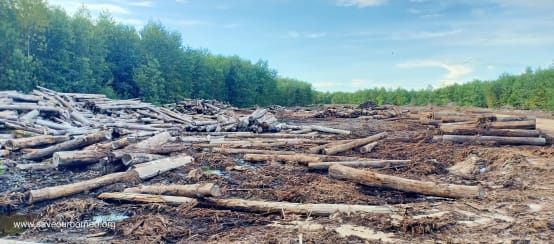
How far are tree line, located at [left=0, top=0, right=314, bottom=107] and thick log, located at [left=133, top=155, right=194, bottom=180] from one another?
1749cm

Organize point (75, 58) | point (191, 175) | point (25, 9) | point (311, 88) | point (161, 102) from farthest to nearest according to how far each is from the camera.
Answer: point (311, 88) < point (161, 102) < point (75, 58) < point (25, 9) < point (191, 175)

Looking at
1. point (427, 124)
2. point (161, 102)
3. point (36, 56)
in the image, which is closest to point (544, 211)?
point (427, 124)

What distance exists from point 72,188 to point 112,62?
26.3m

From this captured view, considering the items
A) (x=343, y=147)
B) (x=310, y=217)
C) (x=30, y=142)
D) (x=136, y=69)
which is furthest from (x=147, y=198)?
(x=136, y=69)

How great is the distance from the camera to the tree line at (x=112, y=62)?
73.9 ft

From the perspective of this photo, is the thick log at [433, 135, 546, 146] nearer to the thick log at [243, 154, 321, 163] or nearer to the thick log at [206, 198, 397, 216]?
the thick log at [243, 154, 321, 163]

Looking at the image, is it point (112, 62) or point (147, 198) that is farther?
point (112, 62)

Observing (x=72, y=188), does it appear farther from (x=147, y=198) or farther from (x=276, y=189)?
(x=276, y=189)

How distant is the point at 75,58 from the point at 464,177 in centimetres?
2503

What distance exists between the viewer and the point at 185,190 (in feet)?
19.5

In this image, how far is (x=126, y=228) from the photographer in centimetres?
477

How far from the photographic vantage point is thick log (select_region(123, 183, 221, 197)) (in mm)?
5719

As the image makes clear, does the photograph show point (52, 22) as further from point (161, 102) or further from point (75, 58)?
point (161, 102)

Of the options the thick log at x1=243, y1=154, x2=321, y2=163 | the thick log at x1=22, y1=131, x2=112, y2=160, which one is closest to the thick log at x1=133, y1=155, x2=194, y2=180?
the thick log at x1=243, y1=154, x2=321, y2=163
